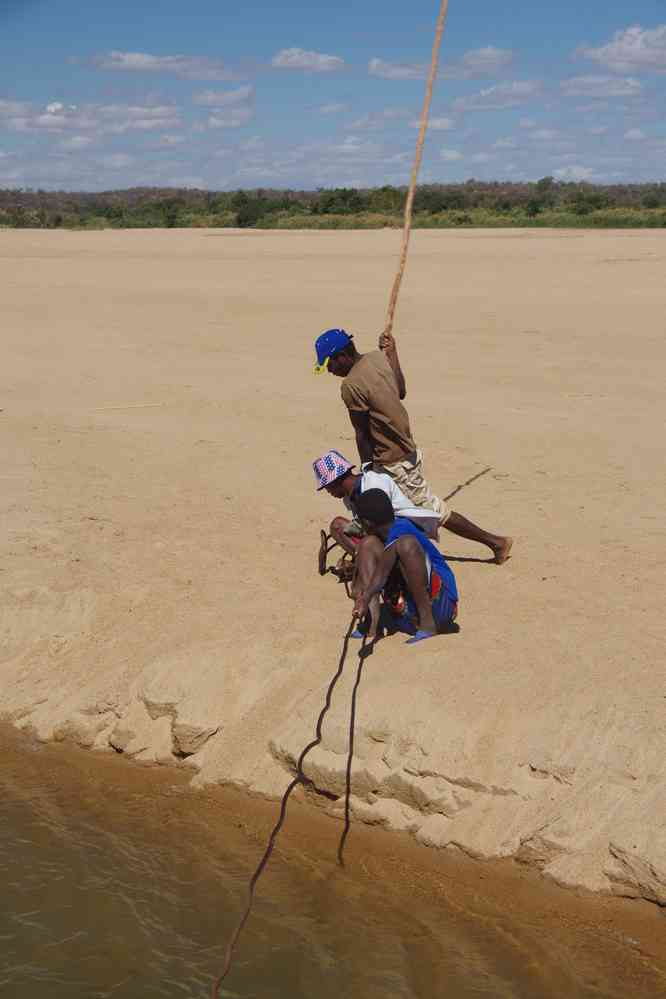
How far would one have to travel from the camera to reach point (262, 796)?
591 centimetres

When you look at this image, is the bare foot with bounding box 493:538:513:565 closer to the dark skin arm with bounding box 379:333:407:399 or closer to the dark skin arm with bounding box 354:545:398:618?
the dark skin arm with bounding box 379:333:407:399

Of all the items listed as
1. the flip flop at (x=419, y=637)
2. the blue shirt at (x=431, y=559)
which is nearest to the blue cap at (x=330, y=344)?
the blue shirt at (x=431, y=559)

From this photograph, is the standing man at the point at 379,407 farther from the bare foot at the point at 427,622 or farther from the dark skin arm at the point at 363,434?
the bare foot at the point at 427,622

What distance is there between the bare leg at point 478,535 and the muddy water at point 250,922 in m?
2.04

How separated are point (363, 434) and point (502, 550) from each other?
1.17 meters

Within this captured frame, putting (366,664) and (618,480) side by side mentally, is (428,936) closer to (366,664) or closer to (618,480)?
(366,664)

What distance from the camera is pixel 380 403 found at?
21.7ft

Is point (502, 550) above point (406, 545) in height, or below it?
below

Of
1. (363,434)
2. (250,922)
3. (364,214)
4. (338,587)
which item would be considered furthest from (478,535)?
(364,214)

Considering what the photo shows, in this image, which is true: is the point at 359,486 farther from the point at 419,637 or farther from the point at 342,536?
the point at 419,637

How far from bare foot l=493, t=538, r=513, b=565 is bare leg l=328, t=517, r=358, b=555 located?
97 centimetres

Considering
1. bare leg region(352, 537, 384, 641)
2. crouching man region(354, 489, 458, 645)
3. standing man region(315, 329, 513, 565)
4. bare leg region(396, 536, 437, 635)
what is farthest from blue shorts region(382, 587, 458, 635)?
standing man region(315, 329, 513, 565)

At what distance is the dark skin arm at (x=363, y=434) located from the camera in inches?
264

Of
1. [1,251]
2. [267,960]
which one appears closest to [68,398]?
[267,960]
